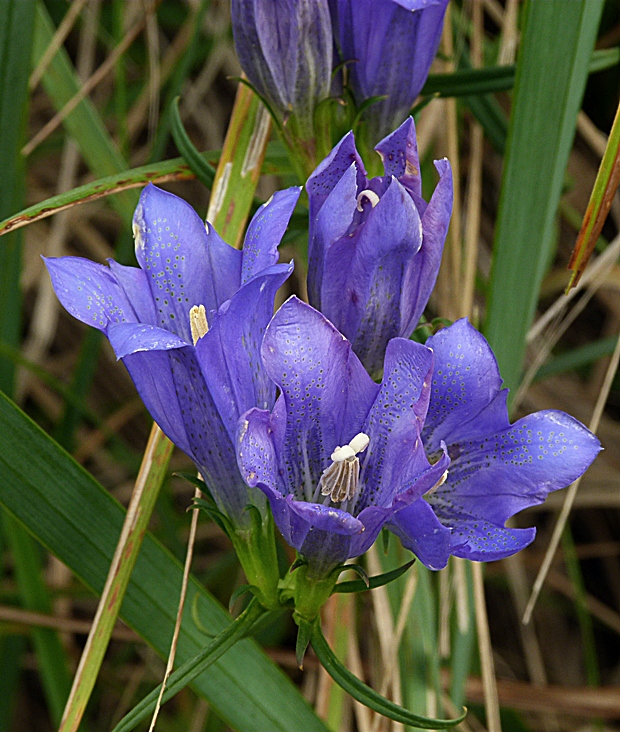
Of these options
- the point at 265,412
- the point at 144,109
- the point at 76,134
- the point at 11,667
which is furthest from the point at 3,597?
the point at 144,109

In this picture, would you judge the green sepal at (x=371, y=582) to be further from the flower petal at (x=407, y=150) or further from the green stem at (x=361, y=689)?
the flower petal at (x=407, y=150)

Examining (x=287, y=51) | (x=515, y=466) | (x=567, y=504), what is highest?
(x=287, y=51)

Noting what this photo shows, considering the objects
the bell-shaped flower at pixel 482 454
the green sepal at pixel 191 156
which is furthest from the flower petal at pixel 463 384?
the green sepal at pixel 191 156

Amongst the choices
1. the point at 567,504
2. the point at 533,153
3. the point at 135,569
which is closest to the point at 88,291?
the point at 135,569

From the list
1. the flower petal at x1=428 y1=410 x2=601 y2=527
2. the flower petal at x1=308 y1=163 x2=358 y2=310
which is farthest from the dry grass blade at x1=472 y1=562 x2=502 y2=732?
the flower petal at x1=308 y1=163 x2=358 y2=310

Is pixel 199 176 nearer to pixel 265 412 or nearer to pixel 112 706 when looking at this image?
pixel 265 412

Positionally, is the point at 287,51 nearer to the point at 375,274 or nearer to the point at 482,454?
the point at 375,274
